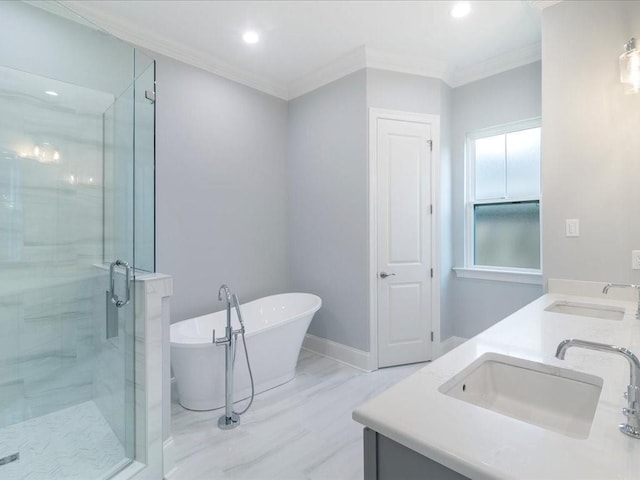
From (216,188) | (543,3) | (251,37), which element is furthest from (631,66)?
(216,188)

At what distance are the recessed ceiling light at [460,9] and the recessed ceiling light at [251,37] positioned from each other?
153 centimetres

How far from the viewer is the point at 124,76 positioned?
231cm

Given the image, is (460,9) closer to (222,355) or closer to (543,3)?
(543,3)

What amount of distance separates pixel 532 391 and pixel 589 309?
1.15m

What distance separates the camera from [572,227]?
6.81 feet

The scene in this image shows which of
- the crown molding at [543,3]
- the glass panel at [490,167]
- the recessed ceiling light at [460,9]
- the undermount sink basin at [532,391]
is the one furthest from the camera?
the glass panel at [490,167]

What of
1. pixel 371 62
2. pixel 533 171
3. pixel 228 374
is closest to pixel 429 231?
pixel 533 171

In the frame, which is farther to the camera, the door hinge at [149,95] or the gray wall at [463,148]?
the gray wall at [463,148]

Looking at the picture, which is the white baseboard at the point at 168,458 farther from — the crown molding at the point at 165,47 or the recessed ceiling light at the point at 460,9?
the recessed ceiling light at the point at 460,9

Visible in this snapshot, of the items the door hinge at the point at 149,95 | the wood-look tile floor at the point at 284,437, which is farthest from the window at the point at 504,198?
the door hinge at the point at 149,95

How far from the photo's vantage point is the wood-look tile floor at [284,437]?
1742mm

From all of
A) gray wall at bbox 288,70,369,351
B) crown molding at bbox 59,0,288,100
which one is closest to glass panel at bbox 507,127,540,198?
gray wall at bbox 288,70,369,351

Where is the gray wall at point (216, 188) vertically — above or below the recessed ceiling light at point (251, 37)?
below

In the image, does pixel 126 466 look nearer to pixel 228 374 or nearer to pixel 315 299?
pixel 228 374
